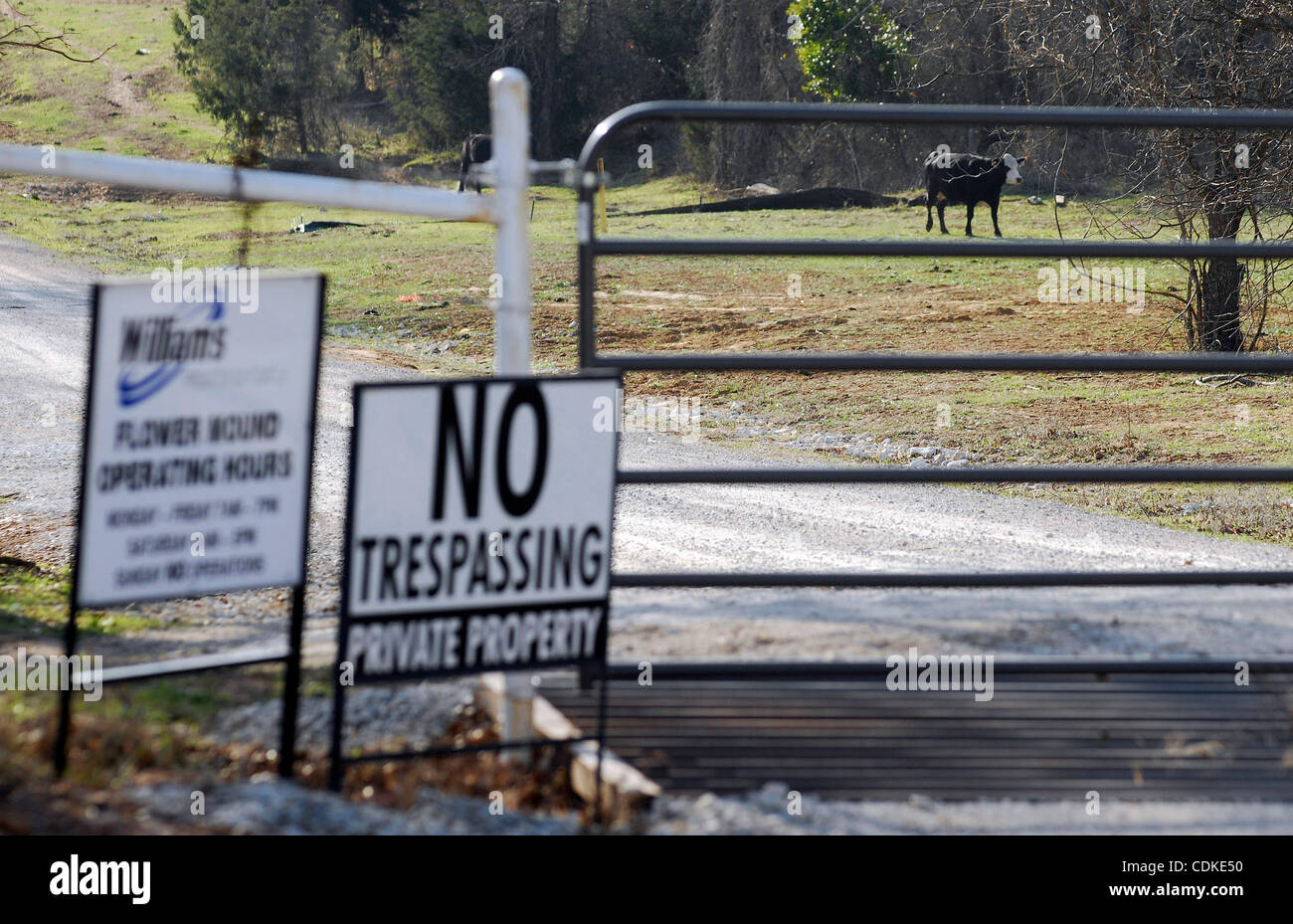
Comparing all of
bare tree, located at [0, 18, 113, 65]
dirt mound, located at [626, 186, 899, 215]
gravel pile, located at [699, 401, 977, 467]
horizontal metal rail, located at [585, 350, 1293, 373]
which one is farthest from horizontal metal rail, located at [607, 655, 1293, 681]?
dirt mound, located at [626, 186, 899, 215]

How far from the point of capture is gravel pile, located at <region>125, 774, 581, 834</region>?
9.02 feet

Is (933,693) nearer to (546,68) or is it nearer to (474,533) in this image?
(474,533)

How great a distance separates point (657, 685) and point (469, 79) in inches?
1196

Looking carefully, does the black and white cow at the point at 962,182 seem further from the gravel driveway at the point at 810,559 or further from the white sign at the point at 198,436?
the white sign at the point at 198,436

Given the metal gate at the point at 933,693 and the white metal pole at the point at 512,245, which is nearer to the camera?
the white metal pole at the point at 512,245

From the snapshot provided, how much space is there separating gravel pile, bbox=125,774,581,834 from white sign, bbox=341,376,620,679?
300 mm

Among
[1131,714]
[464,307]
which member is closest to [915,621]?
[1131,714]

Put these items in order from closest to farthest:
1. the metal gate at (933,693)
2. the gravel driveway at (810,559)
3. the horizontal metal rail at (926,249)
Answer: the metal gate at (933,693) → the horizontal metal rail at (926,249) → the gravel driveway at (810,559)

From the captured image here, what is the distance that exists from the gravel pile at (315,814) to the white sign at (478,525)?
300 millimetres

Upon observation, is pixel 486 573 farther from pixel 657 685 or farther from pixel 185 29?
pixel 185 29

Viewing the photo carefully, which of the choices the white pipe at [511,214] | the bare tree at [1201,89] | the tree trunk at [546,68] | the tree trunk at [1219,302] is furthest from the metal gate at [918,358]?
the tree trunk at [546,68]

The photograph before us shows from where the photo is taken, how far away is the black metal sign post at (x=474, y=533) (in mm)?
2965

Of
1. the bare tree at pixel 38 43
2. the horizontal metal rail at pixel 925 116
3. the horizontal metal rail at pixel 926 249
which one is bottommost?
the horizontal metal rail at pixel 926 249

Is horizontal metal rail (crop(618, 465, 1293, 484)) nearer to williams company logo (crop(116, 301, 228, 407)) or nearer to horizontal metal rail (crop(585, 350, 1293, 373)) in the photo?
horizontal metal rail (crop(585, 350, 1293, 373))
